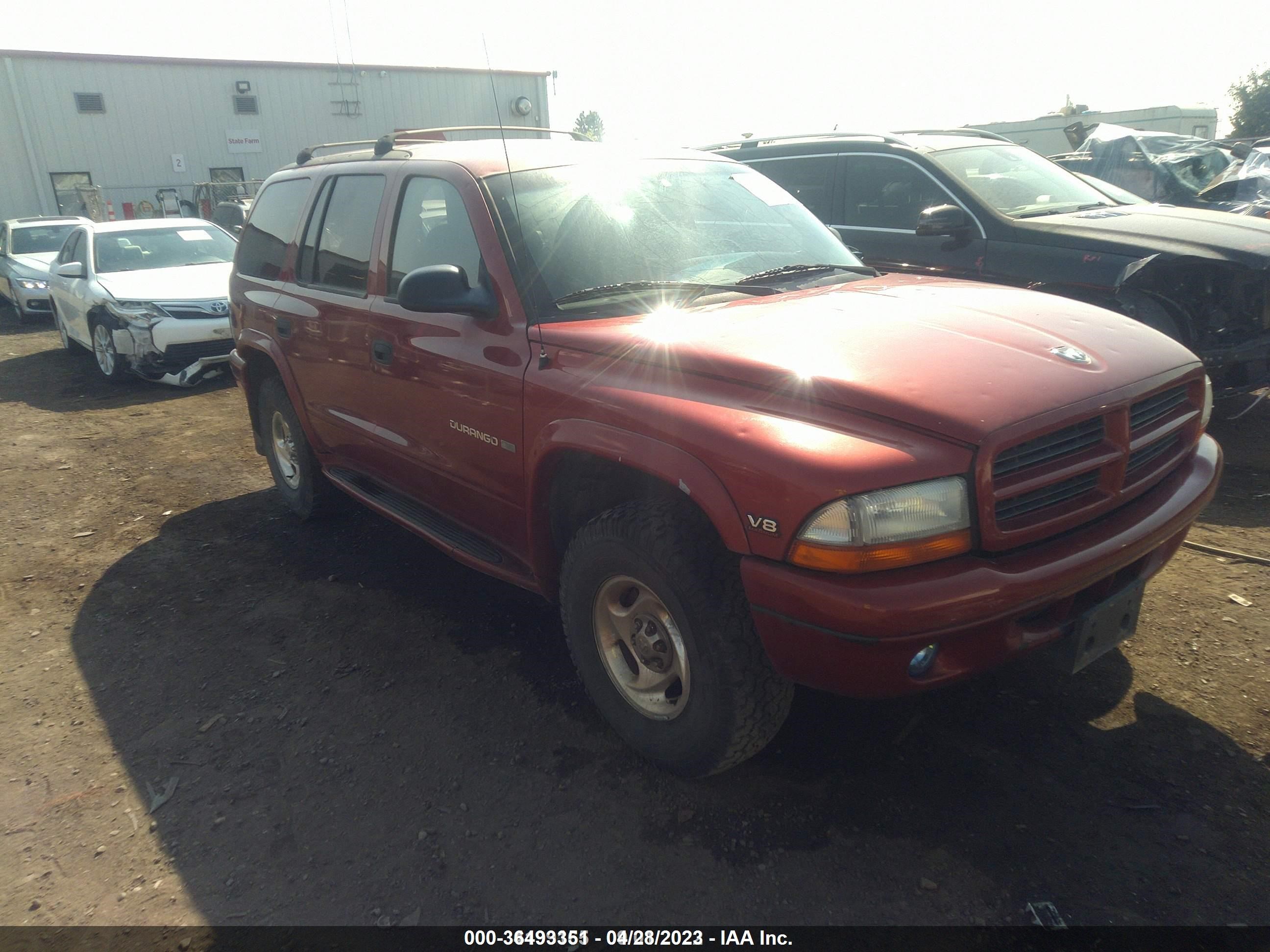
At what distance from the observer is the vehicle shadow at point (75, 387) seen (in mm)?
8461

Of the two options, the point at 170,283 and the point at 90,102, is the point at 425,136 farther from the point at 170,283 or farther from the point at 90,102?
the point at 90,102

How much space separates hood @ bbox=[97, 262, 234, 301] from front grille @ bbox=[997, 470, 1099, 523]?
8.28 m

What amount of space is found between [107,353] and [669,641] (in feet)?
28.5

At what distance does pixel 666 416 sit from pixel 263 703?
202 centimetres

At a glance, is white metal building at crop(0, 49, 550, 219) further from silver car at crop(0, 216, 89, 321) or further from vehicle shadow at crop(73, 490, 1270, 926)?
vehicle shadow at crop(73, 490, 1270, 926)

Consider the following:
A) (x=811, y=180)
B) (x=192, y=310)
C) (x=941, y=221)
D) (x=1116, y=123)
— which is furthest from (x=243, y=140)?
(x=941, y=221)

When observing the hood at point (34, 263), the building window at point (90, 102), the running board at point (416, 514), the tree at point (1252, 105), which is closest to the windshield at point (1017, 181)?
the running board at point (416, 514)

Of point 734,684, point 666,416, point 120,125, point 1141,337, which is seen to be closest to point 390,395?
point 666,416

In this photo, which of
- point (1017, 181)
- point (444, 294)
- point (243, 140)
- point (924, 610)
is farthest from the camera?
point (243, 140)

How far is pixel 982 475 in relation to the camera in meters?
2.11

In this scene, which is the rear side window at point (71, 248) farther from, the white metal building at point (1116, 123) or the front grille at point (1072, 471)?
the white metal building at point (1116, 123)

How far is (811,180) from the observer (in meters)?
6.61

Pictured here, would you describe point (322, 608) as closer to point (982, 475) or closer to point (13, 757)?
point (13, 757)

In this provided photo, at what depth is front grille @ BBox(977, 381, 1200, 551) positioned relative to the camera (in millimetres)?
2168
